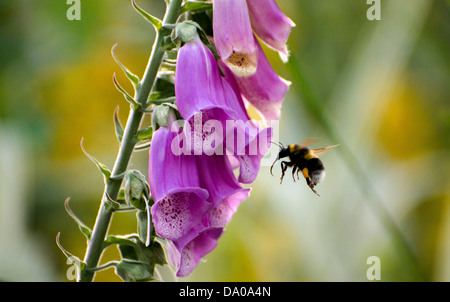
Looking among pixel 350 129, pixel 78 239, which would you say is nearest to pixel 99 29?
pixel 78 239

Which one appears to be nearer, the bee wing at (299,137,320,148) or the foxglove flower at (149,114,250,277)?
the foxglove flower at (149,114,250,277)

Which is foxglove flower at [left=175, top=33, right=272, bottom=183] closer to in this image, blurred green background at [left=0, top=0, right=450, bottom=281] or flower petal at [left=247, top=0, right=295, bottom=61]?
flower petal at [left=247, top=0, right=295, bottom=61]

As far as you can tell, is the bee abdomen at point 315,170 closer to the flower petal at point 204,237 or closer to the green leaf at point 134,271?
the flower petal at point 204,237

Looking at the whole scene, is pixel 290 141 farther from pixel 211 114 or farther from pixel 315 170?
pixel 211 114
